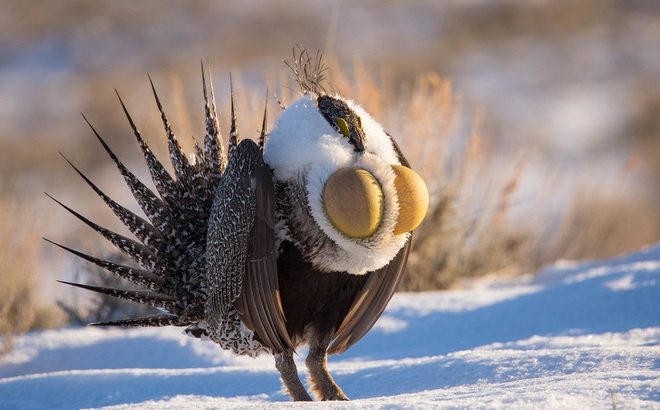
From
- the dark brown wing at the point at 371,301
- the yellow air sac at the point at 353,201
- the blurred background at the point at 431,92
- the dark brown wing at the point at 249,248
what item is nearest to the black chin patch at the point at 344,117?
the yellow air sac at the point at 353,201

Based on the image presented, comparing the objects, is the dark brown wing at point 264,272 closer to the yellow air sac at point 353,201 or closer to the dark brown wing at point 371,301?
the yellow air sac at point 353,201

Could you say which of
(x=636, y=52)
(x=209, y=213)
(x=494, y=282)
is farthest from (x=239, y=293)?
(x=636, y=52)

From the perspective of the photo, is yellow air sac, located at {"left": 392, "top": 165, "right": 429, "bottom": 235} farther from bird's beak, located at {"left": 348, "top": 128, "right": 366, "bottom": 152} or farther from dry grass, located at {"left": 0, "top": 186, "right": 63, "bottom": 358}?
dry grass, located at {"left": 0, "top": 186, "right": 63, "bottom": 358}

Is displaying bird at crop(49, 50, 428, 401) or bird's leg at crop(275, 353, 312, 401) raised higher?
displaying bird at crop(49, 50, 428, 401)

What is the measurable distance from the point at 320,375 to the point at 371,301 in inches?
11.3

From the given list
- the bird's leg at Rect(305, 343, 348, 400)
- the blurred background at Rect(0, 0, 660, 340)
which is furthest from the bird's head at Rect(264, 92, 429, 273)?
the blurred background at Rect(0, 0, 660, 340)

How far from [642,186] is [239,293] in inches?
475

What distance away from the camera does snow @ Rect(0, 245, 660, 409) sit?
2.23 meters

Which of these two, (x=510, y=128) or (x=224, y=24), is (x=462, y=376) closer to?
(x=510, y=128)

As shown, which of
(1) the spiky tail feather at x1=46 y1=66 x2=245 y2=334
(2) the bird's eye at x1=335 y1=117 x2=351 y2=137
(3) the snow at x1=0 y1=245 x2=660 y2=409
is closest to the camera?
(3) the snow at x1=0 y1=245 x2=660 y2=409

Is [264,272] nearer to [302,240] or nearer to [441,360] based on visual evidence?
[302,240]

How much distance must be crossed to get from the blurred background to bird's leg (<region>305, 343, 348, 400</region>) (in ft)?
9.34

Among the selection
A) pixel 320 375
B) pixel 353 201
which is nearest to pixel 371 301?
pixel 320 375

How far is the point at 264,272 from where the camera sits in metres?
2.53
